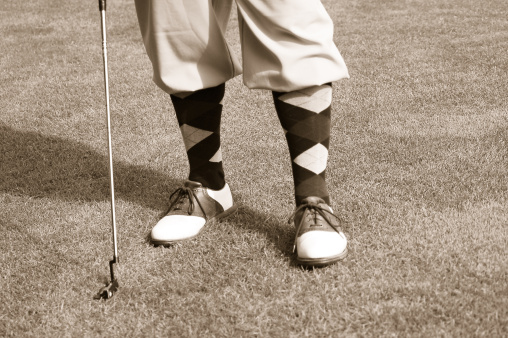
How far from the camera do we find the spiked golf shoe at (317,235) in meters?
1.46

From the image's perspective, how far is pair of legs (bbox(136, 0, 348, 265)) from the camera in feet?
4.75

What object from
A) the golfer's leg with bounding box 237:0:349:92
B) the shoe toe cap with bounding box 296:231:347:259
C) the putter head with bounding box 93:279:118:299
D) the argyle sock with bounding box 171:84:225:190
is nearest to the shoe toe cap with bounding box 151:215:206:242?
the argyle sock with bounding box 171:84:225:190

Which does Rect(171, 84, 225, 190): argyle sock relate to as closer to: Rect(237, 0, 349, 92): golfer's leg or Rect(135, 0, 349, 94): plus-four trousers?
Rect(135, 0, 349, 94): plus-four trousers

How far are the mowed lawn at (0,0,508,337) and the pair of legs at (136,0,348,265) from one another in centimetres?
9

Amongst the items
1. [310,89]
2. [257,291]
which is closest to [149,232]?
[257,291]

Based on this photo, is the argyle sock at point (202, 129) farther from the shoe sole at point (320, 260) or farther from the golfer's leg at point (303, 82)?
the shoe sole at point (320, 260)

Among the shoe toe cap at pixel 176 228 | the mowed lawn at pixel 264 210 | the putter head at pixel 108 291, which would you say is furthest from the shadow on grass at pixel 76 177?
the putter head at pixel 108 291

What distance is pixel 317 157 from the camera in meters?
1.55

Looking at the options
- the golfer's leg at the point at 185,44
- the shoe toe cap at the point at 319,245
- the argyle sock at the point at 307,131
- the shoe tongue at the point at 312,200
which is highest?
the golfer's leg at the point at 185,44

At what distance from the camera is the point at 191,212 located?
1.72 meters

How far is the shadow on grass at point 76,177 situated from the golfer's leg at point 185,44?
1.44ft

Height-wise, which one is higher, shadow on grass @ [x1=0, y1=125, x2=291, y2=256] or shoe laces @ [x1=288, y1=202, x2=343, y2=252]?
shoe laces @ [x1=288, y1=202, x2=343, y2=252]

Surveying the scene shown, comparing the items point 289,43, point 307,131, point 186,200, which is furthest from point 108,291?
point 289,43

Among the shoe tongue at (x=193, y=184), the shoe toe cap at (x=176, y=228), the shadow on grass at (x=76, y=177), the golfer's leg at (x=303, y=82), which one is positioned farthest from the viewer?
the shadow on grass at (x=76, y=177)
